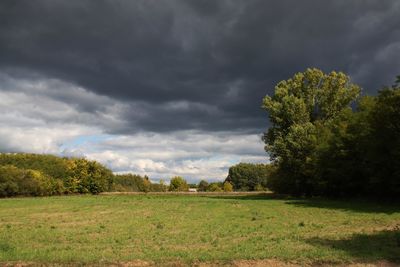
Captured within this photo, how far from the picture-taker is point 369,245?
17.2 m

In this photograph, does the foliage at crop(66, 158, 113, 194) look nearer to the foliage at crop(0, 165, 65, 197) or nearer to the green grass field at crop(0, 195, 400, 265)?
the foliage at crop(0, 165, 65, 197)

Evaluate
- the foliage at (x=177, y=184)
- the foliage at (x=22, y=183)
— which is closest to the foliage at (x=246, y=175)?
the foliage at (x=177, y=184)

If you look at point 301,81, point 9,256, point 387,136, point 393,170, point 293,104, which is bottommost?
point 9,256

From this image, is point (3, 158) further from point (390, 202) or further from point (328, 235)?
point (328, 235)

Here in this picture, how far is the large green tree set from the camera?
6003 centimetres

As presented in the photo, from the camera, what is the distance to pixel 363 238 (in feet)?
63.2

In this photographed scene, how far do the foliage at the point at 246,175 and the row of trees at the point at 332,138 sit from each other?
113 m

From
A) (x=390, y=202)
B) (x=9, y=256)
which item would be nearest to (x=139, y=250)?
(x=9, y=256)

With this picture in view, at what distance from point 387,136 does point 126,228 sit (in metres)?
27.0

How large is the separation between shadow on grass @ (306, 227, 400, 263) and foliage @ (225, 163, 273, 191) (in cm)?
16870

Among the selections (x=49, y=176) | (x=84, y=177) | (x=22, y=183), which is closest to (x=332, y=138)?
(x=22, y=183)

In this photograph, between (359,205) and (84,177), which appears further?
(84,177)

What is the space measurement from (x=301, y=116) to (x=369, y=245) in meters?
46.3

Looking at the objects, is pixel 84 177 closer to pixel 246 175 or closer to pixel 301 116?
pixel 301 116
